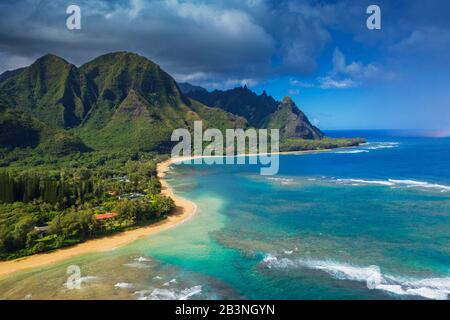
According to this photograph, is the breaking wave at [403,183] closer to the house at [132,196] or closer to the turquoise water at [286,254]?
Result: the turquoise water at [286,254]

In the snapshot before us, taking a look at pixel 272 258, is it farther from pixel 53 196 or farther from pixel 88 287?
pixel 53 196

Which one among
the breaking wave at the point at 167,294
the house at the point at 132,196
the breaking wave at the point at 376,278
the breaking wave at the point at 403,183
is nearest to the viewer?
the breaking wave at the point at 167,294

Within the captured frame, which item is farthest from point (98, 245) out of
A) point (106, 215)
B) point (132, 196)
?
point (132, 196)

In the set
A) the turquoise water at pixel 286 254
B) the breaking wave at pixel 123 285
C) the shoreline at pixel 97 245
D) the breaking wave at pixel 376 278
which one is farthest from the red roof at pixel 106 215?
the breaking wave at pixel 376 278

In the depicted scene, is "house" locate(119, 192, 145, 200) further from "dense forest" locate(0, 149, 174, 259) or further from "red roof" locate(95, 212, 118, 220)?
"red roof" locate(95, 212, 118, 220)

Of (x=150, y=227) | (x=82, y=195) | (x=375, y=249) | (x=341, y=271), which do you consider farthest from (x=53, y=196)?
(x=375, y=249)

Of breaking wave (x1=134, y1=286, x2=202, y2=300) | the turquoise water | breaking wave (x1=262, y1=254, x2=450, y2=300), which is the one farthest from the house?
breaking wave (x1=134, y1=286, x2=202, y2=300)
